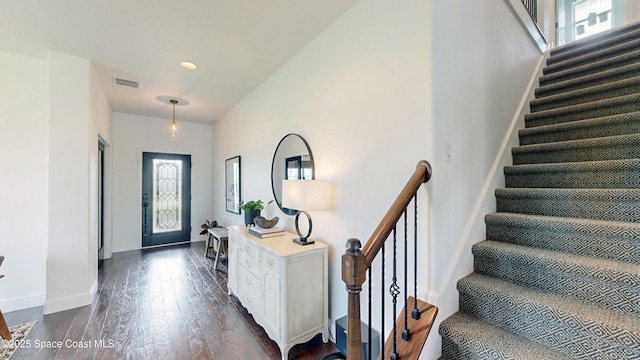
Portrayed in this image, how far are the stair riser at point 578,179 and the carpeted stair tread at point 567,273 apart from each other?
616 mm

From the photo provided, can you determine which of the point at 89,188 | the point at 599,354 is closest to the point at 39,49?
the point at 89,188

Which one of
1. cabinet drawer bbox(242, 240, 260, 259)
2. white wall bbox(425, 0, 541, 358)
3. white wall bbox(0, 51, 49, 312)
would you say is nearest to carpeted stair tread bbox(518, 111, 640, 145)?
white wall bbox(425, 0, 541, 358)

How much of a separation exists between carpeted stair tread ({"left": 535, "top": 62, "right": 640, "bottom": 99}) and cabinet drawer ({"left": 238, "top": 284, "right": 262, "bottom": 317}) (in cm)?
366

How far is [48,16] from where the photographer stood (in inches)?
87.4

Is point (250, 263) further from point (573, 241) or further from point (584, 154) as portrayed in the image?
point (584, 154)

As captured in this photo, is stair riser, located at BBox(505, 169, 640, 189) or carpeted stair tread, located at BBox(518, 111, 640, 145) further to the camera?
carpeted stair tread, located at BBox(518, 111, 640, 145)

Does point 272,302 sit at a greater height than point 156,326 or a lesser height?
greater

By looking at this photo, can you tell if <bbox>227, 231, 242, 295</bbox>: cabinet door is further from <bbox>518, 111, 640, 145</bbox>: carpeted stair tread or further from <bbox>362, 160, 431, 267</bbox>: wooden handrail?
<bbox>518, 111, 640, 145</bbox>: carpeted stair tread

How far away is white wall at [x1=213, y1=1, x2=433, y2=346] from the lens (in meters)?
1.64

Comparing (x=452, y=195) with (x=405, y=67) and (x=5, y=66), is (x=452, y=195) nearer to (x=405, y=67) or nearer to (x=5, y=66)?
(x=405, y=67)

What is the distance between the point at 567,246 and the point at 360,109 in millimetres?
1584

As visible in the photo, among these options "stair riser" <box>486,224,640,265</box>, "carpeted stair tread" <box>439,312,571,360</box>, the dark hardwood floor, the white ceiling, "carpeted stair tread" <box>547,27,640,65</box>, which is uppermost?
"carpeted stair tread" <box>547,27,640,65</box>

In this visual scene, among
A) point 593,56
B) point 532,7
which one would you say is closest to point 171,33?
point 532,7

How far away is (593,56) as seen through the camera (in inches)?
112
